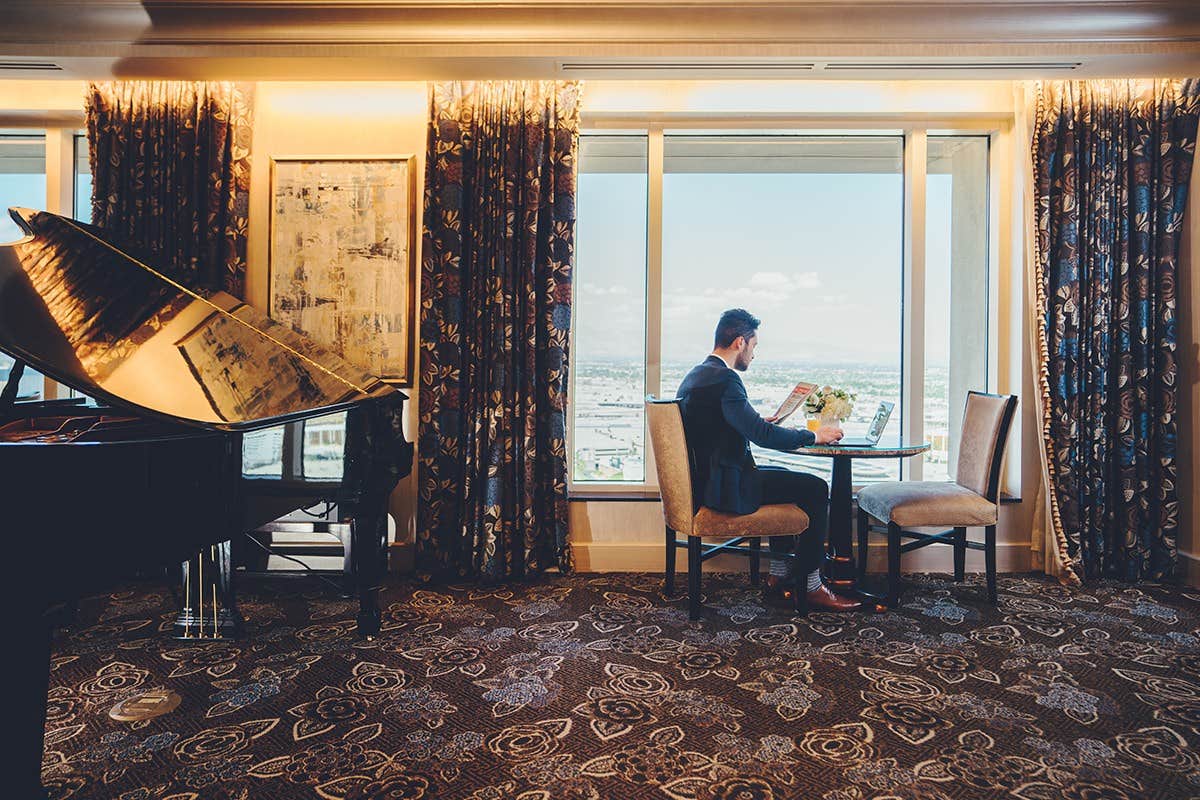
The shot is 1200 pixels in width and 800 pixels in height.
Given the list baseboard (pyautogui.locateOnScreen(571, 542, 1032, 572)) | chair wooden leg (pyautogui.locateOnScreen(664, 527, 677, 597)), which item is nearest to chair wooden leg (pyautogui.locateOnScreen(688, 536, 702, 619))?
chair wooden leg (pyautogui.locateOnScreen(664, 527, 677, 597))

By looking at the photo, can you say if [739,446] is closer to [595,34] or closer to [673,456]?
[673,456]

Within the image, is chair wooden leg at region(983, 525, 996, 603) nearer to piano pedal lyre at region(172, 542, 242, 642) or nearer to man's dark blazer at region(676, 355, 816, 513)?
man's dark blazer at region(676, 355, 816, 513)

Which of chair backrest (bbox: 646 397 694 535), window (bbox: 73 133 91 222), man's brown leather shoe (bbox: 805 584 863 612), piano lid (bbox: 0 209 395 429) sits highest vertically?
window (bbox: 73 133 91 222)

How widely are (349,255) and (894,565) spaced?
3353 millimetres

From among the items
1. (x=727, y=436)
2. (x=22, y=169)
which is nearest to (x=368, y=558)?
(x=727, y=436)

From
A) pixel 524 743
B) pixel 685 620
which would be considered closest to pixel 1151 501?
pixel 685 620

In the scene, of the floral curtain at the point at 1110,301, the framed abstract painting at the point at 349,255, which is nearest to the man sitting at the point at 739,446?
the floral curtain at the point at 1110,301

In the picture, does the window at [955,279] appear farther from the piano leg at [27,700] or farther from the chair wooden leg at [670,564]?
the piano leg at [27,700]

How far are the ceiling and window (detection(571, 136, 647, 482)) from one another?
91cm

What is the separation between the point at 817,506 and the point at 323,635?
2284 millimetres

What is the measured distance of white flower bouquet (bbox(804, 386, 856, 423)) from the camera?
3.53 m

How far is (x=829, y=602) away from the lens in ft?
11.1

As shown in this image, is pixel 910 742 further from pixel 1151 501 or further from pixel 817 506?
pixel 1151 501

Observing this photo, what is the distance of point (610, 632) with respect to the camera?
313 centimetres
